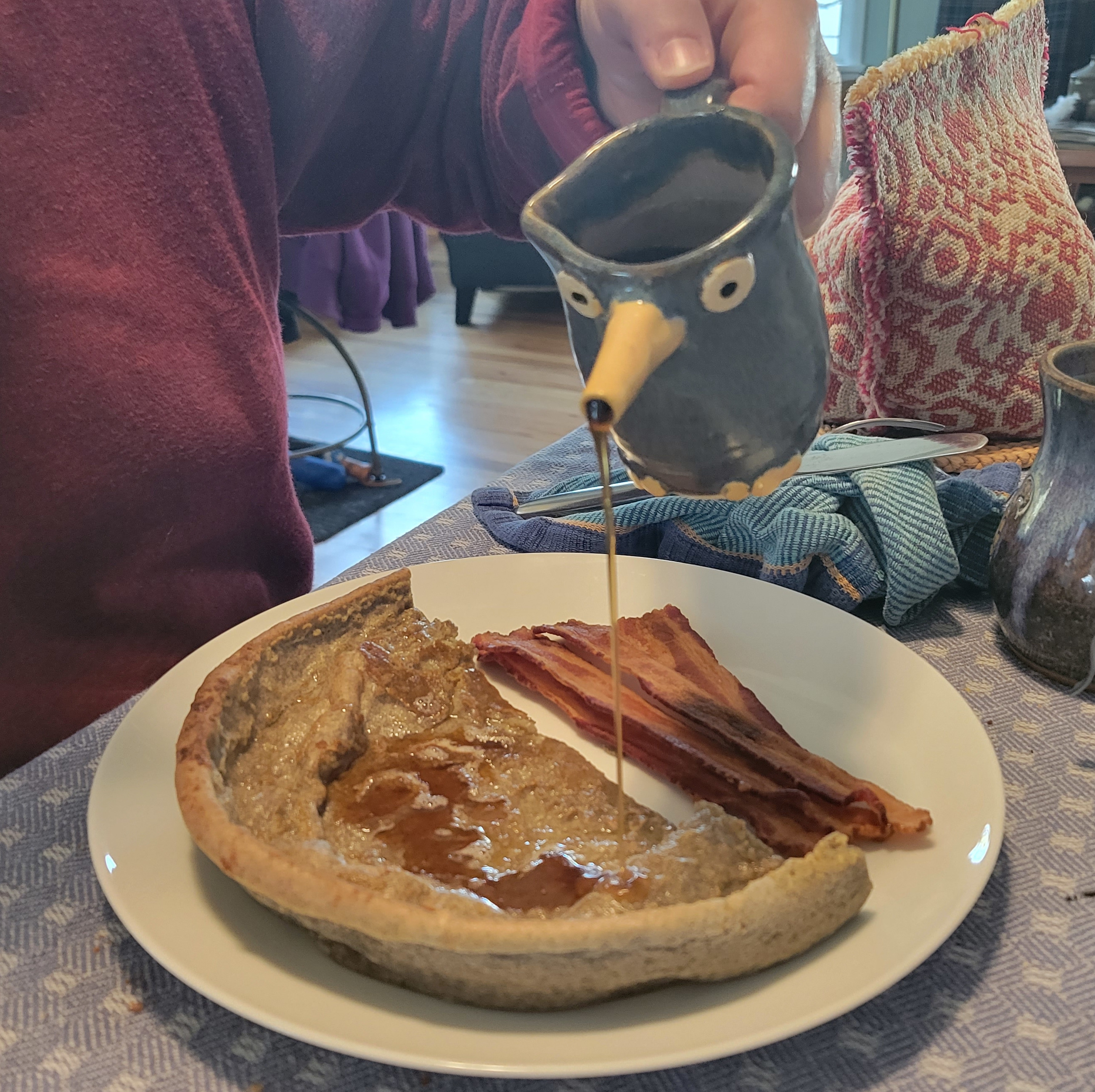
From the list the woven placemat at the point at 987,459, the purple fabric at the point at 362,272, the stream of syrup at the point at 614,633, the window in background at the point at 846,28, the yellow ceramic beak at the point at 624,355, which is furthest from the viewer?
the window in background at the point at 846,28

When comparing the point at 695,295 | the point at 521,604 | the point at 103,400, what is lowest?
the point at 521,604

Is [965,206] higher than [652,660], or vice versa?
[965,206]

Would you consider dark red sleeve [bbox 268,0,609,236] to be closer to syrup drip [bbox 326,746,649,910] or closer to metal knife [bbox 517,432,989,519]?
metal knife [bbox 517,432,989,519]

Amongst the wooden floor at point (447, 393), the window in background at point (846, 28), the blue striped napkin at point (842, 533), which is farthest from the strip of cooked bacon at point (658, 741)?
the window in background at point (846, 28)

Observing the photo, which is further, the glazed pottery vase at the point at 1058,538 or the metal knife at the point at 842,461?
the metal knife at the point at 842,461

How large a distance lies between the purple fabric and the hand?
198 centimetres

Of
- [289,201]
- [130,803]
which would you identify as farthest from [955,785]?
[289,201]

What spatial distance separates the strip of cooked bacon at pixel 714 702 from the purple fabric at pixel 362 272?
195 cm

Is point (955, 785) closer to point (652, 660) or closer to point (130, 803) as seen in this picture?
point (652, 660)

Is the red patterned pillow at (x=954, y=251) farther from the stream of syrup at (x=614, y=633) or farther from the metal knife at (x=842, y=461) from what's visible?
the stream of syrup at (x=614, y=633)

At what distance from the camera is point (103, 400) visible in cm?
76

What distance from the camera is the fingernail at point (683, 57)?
22.7 inches

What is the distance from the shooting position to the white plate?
1.50ft

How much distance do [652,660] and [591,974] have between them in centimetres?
33
